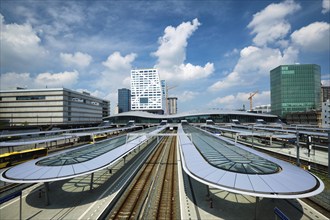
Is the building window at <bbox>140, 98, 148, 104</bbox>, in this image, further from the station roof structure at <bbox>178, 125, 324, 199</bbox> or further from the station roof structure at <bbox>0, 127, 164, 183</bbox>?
the station roof structure at <bbox>178, 125, 324, 199</bbox>

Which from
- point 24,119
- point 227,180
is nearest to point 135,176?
point 227,180

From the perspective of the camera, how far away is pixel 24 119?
8731cm

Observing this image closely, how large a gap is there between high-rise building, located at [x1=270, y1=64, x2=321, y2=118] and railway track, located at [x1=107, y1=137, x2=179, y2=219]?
115399mm

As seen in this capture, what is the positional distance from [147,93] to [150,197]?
148619 millimetres

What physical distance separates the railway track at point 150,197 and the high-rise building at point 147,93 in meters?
138

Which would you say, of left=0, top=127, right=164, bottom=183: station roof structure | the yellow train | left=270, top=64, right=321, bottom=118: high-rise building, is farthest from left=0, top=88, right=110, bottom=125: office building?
left=270, top=64, right=321, bottom=118: high-rise building

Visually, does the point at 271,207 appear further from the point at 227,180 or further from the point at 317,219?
the point at 227,180

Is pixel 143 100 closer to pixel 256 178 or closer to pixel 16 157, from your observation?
pixel 16 157

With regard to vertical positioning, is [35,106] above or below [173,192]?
above

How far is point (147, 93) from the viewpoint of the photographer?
163375 millimetres

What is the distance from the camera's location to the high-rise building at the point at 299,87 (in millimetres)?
110062

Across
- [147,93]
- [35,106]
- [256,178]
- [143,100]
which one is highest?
[147,93]

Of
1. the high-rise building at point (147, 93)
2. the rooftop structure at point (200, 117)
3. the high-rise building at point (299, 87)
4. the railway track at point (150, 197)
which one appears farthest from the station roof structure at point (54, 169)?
the high-rise building at point (147, 93)

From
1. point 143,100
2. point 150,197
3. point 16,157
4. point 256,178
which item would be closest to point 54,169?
point 150,197
